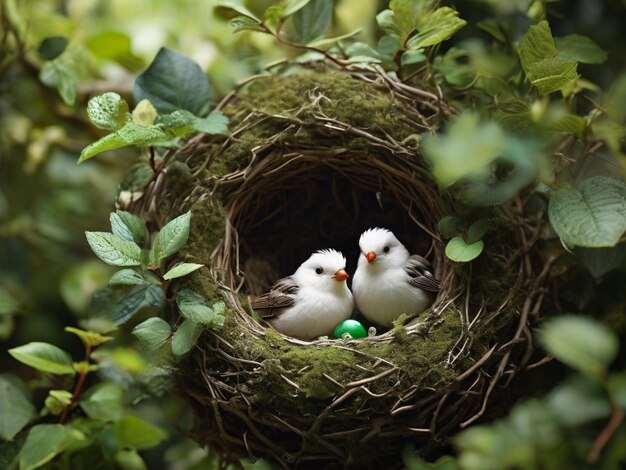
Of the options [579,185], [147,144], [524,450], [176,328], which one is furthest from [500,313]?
[147,144]

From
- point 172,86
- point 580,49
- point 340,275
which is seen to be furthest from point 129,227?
point 580,49

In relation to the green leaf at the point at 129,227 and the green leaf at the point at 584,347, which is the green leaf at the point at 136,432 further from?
the green leaf at the point at 584,347

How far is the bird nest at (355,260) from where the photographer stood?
1.65m

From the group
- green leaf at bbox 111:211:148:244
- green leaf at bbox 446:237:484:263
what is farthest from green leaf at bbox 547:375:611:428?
green leaf at bbox 111:211:148:244

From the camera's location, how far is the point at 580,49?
1.88 m

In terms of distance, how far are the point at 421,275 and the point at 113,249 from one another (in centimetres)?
77

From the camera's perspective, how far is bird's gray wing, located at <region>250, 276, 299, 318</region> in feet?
6.48

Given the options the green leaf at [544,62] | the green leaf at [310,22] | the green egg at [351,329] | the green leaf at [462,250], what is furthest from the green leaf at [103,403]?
the green leaf at [544,62]

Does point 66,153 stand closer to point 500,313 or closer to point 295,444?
point 295,444

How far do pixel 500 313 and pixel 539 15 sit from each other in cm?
82

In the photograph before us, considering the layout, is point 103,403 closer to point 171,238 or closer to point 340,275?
point 171,238

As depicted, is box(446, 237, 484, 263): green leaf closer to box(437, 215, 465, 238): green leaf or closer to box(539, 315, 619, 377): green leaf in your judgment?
box(437, 215, 465, 238): green leaf

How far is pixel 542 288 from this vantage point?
6.00 ft

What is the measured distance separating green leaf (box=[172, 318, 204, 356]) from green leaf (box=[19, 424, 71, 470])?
41cm
